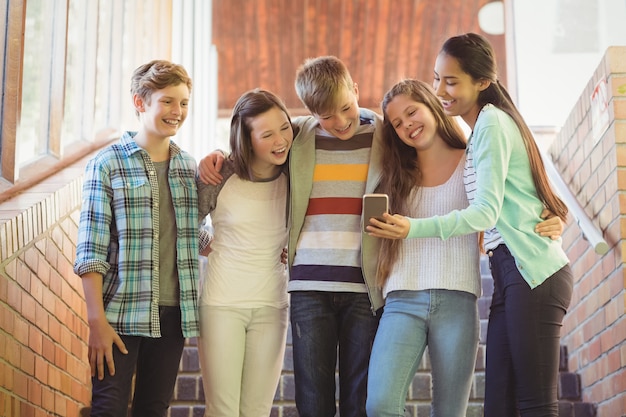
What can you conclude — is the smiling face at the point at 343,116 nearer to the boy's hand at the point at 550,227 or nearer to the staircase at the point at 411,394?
the boy's hand at the point at 550,227

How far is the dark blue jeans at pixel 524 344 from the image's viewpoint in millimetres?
1909

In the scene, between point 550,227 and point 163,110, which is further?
point 163,110

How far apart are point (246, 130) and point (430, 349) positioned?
82cm

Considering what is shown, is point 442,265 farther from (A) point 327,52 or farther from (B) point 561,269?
(A) point 327,52

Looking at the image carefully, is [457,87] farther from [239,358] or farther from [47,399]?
[47,399]

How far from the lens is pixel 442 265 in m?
2.12

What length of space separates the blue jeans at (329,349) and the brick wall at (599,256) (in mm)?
1015

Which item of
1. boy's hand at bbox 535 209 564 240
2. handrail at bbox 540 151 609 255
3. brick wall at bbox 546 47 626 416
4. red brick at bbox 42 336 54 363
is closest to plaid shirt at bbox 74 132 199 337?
red brick at bbox 42 336 54 363

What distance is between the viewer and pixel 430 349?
2.10 meters

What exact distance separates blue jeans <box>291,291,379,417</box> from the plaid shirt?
1.00 ft

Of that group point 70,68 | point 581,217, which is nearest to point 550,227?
point 581,217

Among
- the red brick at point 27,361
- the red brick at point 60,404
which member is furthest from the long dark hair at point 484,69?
the red brick at point 60,404

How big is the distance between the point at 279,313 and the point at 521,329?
2.27 feet

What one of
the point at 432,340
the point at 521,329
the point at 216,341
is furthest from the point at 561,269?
the point at 216,341
